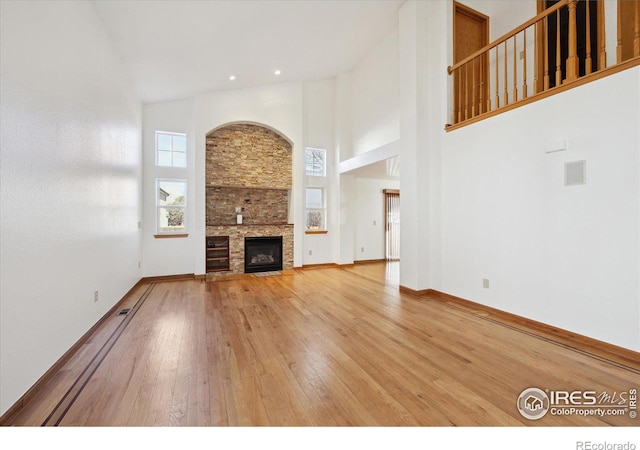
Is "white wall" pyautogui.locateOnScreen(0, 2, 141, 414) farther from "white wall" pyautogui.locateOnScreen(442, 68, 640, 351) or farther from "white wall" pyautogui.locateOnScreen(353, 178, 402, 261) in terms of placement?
"white wall" pyautogui.locateOnScreen(353, 178, 402, 261)

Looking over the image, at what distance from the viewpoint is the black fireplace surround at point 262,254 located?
248 inches

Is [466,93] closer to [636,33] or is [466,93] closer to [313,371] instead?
[636,33]

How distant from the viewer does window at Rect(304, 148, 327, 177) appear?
6.84 m

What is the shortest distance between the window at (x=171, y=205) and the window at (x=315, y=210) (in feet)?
9.28

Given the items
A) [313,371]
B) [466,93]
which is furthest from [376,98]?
[313,371]

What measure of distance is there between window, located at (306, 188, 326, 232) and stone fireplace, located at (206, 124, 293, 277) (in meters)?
0.60

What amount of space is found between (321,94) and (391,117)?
2.34 metres

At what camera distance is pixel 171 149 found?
562 cm

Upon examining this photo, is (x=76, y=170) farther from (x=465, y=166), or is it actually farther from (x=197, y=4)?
(x=465, y=166)

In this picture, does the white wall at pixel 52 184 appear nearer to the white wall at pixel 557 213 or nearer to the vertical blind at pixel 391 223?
the white wall at pixel 557 213

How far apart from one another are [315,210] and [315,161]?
1233mm

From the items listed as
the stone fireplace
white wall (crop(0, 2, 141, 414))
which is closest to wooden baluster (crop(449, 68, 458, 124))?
the stone fireplace

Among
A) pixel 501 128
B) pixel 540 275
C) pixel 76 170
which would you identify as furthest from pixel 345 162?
pixel 76 170

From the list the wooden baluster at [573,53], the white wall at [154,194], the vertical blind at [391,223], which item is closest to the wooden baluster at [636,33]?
the wooden baluster at [573,53]
